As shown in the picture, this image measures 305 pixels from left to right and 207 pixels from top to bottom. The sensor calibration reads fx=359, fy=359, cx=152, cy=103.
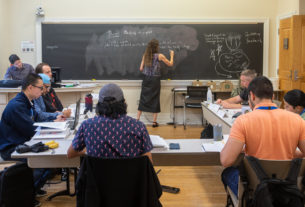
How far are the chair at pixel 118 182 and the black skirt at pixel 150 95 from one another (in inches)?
209

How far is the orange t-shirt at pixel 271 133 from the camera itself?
2238 millimetres

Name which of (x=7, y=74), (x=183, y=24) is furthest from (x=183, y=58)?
(x=7, y=74)

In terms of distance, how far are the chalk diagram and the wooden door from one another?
0.93m

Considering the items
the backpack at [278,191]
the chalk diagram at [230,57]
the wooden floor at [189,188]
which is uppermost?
the chalk diagram at [230,57]

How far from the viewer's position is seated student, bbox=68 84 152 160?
218cm

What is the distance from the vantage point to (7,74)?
7.01 metres

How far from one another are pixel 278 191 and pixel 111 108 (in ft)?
3.55

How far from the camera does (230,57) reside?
7.68m

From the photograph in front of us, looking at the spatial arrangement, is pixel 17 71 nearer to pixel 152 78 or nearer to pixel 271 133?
pixel 152 78

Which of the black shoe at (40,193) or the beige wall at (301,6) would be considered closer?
the black shoe at (40,193)

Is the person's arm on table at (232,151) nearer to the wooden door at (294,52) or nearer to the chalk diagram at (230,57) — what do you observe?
the wooden door at (294,52)

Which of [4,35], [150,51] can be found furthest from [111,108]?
[4,35]

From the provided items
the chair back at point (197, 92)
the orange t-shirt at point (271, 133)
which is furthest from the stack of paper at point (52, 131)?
the chair back at point (197, 92)

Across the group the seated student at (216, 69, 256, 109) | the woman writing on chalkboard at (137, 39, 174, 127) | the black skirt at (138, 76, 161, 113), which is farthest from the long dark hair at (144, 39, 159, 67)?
the seated student at (216, 69, 256, 109)
